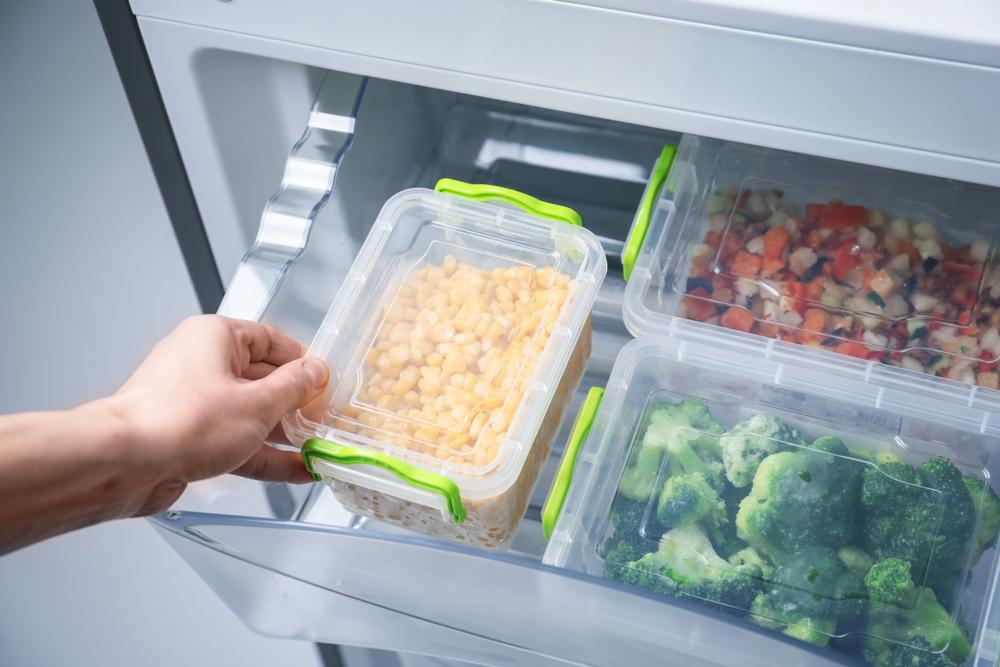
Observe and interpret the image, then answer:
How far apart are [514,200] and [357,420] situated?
21 centimetres

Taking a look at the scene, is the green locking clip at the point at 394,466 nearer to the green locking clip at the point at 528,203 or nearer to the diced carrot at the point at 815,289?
the green locking clip at the point at 528,203

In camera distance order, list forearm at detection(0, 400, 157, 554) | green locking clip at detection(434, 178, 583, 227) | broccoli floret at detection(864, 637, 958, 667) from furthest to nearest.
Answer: green locking clip at detection(434, 178, 583, 227)
broccoli floret at detection(864, 637, 958, 667)
forearm at detection(0, 400, 157, 554)

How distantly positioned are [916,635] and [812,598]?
70 millimetres

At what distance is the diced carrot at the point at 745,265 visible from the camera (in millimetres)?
828

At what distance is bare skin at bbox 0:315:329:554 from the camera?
571 mm

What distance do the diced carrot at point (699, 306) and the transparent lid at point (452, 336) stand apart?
0.09 m

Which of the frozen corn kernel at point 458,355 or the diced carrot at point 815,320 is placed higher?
the diced carrot at point 815,320

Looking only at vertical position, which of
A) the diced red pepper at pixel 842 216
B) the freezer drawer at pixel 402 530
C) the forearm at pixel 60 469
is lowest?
the forearm at pixel 60 469

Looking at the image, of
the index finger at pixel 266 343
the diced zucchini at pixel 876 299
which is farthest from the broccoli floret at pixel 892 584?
the index finger at pixel 266 343

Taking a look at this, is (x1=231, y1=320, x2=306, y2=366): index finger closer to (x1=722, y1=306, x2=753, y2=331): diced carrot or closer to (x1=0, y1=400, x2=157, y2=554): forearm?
(x1=0, y1=400, x2=157, y2=554): forearm

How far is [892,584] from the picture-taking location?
0.68 m

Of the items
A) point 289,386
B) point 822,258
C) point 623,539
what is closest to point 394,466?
point 289,386

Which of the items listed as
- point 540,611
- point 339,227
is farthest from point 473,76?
point 540,611

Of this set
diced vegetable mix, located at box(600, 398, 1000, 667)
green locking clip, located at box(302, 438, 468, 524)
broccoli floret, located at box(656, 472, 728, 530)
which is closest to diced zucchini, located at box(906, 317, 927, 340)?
diced vegetable mix, located at box(600, 398, 1000, 667)
